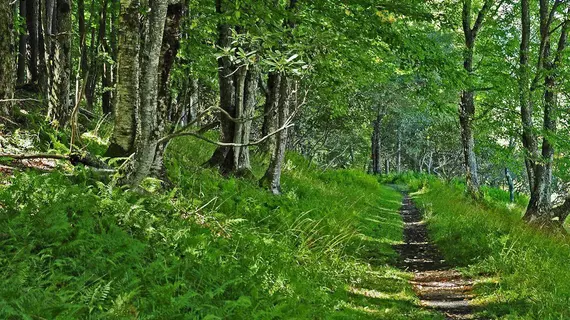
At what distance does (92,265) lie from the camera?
13.0 ft

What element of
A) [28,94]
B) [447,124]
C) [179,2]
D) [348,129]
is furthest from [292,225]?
[447,124]

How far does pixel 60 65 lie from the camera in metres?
8.55

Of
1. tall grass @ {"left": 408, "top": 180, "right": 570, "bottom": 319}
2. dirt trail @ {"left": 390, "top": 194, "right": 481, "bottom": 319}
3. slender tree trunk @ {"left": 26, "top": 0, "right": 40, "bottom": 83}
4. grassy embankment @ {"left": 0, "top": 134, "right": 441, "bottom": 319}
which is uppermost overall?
slender tree trunk @ {"left": 26, "top": 0, "right": 40, "bottom": 83}

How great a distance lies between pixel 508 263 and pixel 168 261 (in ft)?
19.1

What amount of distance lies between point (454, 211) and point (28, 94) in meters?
12.0

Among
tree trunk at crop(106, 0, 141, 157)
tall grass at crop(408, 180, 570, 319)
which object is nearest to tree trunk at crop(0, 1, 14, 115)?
tree trunk at crop(106, 0, 141, 157)

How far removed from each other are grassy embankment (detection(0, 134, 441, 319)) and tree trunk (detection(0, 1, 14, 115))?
2682 millimetres

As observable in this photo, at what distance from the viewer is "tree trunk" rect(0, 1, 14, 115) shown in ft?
24.6

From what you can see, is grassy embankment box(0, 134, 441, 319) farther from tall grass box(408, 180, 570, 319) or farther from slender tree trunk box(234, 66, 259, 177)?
slender tree trunk box(234, 66, 259, 177)

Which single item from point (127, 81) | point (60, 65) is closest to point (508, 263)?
point (127, 81)

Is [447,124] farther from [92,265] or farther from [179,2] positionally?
[92,265]

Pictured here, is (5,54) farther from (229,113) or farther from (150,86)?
(229,113)

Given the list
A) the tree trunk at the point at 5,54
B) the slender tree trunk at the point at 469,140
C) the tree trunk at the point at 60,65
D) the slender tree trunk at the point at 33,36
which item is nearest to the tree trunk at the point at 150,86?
the tree trunk at the point at 5,54

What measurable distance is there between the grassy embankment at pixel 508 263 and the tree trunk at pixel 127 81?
523 cm
